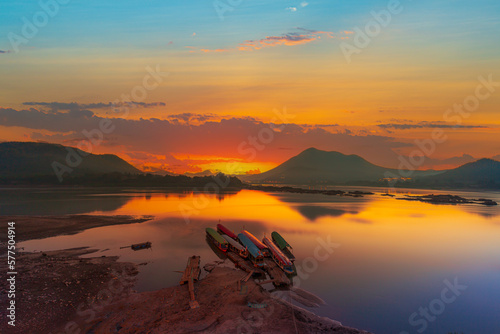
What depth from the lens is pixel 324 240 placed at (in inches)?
1206

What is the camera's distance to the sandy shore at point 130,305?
12.1m

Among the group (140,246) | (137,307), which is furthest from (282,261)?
(140,246)

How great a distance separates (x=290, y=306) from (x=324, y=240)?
683 inches

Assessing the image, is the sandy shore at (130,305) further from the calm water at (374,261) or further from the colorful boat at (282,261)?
the colorful boat at (282,261)

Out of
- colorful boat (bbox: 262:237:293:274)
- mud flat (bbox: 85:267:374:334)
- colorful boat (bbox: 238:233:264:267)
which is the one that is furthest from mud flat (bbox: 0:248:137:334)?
colorful boat (bbox: 262:237:293:274)

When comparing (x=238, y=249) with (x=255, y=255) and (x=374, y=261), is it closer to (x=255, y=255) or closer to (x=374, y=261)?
(x=255, y=255)

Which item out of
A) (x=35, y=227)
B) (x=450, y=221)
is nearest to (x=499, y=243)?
(x=450, y=221)

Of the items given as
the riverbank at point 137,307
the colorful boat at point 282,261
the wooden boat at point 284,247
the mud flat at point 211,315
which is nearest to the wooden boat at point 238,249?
the colorful boat at point 282,261

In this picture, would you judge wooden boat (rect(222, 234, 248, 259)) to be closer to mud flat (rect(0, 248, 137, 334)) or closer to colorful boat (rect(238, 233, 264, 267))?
→ colorful boat (rect(238, 233, 264, 267))

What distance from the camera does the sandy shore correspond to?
39.7 feet

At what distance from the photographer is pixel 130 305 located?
1404cm

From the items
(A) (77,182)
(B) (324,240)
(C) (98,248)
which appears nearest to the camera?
(C) (98,248)

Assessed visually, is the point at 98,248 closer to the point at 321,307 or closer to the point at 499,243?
the point at 321,307

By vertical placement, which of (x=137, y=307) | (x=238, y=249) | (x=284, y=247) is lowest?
(x=137, y=307)
